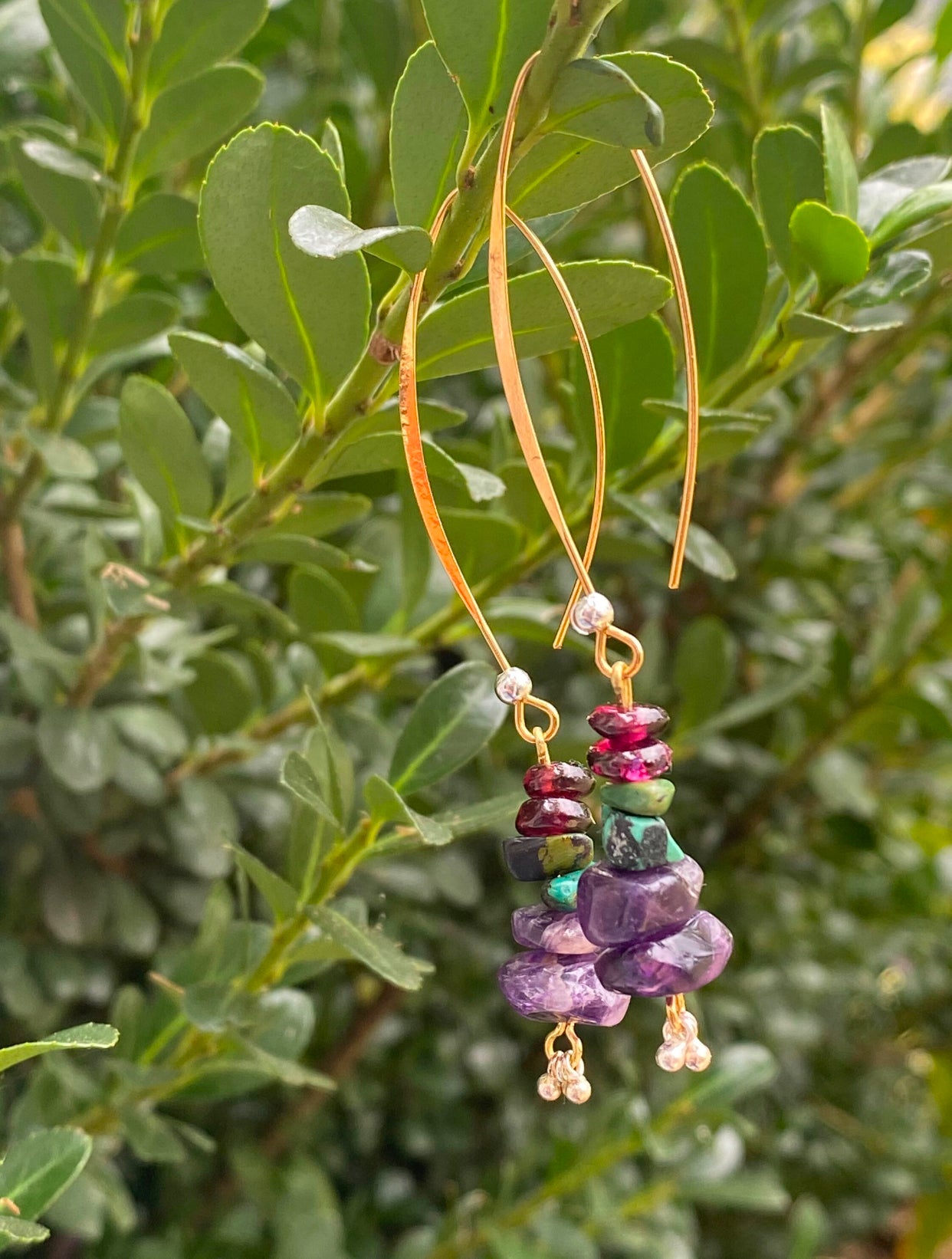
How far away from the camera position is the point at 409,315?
0.29 metres

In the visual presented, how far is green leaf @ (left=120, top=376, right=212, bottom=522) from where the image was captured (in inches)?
15.0

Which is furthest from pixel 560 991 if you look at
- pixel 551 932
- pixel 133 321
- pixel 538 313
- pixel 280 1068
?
pixel 133 321

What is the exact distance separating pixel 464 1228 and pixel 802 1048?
1.53 ft

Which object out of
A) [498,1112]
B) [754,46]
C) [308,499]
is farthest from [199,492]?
[498,1112]

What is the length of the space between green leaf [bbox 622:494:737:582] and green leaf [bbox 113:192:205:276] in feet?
0.71

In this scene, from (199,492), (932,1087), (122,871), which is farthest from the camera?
(932,1087)

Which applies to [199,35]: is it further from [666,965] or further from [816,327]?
[666,965]

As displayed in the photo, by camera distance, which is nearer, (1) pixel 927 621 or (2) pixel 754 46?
(2) pixel 754 46

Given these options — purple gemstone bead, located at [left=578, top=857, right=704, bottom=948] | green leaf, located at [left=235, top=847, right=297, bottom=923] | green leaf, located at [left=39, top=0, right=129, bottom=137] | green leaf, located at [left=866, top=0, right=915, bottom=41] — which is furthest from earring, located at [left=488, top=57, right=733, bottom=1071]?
green leaf, located at [left=866, top=0, right=915, bottom=41]

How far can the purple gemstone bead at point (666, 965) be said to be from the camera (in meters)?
0.30

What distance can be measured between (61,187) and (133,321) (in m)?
0.06

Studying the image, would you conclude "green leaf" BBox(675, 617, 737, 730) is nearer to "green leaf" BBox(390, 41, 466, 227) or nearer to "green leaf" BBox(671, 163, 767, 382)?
"green leaf" BBox(671, 163, 767, 382)

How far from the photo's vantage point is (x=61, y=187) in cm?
42

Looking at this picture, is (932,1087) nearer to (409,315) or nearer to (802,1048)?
(802,1048)
